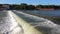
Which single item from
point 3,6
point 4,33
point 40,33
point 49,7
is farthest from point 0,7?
point 40,33

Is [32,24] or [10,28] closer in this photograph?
[32,24]

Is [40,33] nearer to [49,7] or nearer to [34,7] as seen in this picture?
[49,7]

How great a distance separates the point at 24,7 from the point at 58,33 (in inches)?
1879

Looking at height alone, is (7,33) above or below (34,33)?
below

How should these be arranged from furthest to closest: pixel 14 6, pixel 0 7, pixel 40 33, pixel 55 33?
pixel 14 6 < pixel 0 7 < pixel 55 33 < pixel 40 33

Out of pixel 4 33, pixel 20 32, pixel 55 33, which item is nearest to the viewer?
pixel 55 33

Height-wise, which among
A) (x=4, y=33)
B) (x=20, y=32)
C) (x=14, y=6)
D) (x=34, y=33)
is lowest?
(x=14, y=6)

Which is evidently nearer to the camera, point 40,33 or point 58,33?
point 40,33

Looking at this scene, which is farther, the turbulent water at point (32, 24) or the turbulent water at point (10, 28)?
the turbulent water at point (10, 28)

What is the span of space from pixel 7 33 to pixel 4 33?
83 millimetres

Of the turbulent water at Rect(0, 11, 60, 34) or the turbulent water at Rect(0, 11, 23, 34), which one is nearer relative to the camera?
the turbulent water at Rect(0, 11, 60, 34)

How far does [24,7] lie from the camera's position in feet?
164

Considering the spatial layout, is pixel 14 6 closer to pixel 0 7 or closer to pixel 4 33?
pixel 0 7

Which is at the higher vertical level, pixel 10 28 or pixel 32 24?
pixel 32 24
